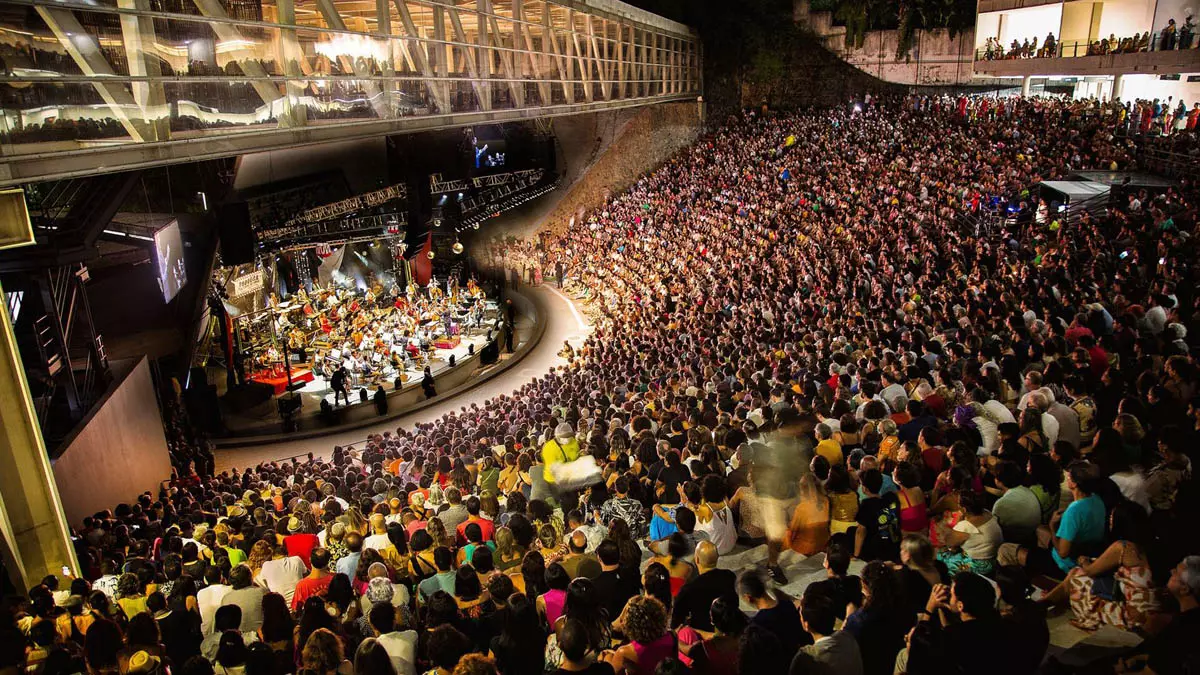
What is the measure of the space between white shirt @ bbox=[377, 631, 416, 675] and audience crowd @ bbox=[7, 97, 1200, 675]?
0.01 metres

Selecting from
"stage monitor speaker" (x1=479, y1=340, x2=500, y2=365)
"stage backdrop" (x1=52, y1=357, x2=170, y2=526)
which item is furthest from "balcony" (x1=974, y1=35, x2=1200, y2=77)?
"stage backdrop" (x1=52, y1=357, x2=170, y2=526)

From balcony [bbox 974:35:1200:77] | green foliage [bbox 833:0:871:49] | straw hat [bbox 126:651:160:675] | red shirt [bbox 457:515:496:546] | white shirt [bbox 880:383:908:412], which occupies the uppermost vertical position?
green foliage [bbox 833:0:871:49]

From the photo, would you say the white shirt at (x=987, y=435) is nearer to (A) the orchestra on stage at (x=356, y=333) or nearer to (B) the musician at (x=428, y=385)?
(B) the musician at (x=428, y=385)

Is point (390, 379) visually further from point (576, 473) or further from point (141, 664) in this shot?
point (141, 664)

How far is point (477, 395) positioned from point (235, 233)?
25.3 ft

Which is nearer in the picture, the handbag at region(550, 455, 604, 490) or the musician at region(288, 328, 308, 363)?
the handbag at region(550, 455, 604, 490)

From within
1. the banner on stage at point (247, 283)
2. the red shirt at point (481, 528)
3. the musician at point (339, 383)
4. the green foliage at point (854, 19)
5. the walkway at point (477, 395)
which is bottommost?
the walkway at point (477, 395)

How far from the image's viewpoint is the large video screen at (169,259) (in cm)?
1540

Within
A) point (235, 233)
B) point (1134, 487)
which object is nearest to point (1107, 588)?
point (1134, 487)

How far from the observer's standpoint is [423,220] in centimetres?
3067

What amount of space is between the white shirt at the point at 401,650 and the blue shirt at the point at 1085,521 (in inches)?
160

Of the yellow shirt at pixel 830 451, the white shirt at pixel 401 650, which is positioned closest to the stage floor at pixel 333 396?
the yellow shirt at pixel 830 451

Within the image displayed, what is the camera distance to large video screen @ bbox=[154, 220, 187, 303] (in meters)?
15.4

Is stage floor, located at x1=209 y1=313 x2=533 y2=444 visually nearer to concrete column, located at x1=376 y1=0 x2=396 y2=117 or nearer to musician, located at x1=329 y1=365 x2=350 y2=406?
musician, located at x1=329 y1=365 x2=350 y2=406
